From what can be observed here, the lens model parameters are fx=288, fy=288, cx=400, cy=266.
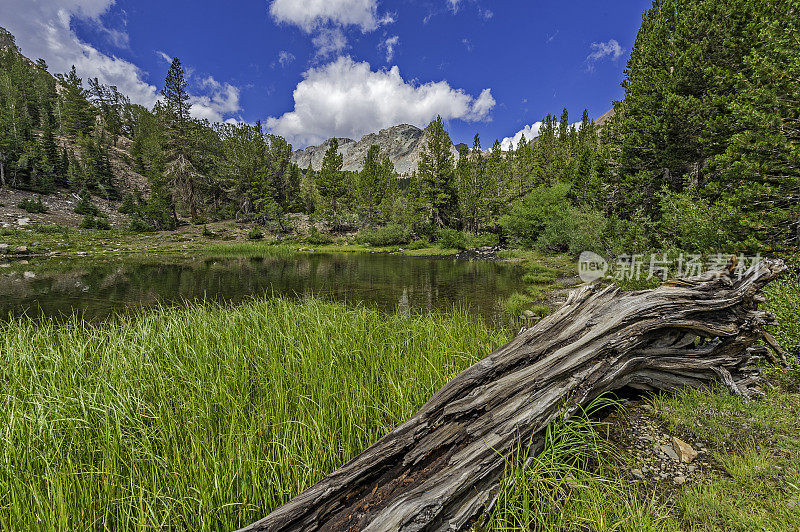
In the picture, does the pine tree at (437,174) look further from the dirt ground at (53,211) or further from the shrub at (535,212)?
the dirt ground at (53,211)

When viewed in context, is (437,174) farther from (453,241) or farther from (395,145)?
(395,145)

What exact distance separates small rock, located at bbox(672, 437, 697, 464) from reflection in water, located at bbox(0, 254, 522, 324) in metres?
4.45

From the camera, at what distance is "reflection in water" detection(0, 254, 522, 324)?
9.61m

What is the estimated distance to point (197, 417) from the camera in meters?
2.73

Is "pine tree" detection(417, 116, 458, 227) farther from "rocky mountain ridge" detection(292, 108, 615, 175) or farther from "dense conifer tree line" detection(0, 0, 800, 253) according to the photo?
"rocky mountain ridge" detection(292, 108, 615, 175)

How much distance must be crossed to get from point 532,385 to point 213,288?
46.6 feet

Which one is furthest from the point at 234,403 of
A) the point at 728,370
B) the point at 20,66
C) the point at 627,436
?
the point at 20,66

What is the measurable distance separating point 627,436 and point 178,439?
440cm

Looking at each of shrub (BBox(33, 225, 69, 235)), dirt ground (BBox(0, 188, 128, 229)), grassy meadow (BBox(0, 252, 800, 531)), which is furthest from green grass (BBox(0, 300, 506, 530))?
dirt ground (BBox(0, 188, 128, 229))

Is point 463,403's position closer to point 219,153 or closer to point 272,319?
point 272,319

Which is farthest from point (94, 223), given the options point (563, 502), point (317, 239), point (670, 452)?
point (670, 452)

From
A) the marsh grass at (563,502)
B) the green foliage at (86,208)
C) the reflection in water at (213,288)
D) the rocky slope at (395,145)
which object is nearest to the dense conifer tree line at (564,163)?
the green foliage at (86,208)

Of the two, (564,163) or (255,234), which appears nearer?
(255,234)

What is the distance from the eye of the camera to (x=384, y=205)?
4675 cm
